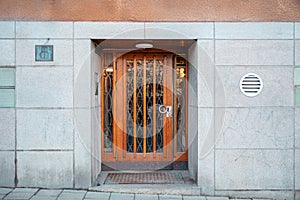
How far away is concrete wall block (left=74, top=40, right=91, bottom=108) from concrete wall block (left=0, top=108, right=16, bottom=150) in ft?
3.81

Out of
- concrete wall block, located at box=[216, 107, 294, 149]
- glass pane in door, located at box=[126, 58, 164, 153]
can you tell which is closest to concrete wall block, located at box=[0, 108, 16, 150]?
glass pane in door, located at box=[126, 58, 164, 153]

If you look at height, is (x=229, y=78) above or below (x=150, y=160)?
above

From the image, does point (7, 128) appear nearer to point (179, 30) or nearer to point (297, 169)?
point (179, 30)

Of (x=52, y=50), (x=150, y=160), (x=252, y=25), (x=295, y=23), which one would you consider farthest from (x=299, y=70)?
(x=52, y=50)

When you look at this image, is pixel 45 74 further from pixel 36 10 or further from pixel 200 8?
pixel 200 8

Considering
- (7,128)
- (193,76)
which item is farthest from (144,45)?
(7,128)

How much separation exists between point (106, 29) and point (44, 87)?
1506mm

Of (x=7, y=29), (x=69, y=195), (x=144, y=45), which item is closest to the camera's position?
(x=69, y=195)

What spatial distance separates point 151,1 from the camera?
526 centimetres

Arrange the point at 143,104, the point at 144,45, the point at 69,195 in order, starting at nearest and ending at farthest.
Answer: the point at 69,195 < the point at 144,45 < the point at 143,104

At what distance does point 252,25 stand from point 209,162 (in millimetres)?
2552

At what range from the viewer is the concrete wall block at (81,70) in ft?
17.2

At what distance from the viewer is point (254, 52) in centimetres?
525

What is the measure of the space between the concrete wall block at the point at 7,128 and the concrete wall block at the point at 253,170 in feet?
12.0
